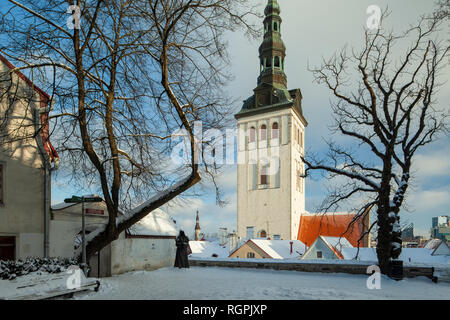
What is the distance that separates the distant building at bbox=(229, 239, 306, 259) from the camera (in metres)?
37.9

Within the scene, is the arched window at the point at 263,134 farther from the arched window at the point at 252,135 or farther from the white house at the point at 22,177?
the white house at the point at 22,177

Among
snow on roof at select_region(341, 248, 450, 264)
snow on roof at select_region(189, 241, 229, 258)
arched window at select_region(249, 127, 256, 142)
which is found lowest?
snow on roof at select_region(189, 241, 229, 258)

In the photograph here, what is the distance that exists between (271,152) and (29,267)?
1792 inches

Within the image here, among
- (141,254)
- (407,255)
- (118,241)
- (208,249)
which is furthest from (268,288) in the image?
(208,249)

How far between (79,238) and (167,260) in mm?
4958

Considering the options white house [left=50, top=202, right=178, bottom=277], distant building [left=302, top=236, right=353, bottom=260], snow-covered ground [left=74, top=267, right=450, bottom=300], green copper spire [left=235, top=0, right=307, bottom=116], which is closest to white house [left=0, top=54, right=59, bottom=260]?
white house [left=50, top=202, right=178, bottom=277]

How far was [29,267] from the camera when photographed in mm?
9094

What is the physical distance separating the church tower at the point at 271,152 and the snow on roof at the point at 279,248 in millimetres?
6598

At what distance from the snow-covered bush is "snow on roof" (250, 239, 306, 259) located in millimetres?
29824

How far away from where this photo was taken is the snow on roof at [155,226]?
16216 mm

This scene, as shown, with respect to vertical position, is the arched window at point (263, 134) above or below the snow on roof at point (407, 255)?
above

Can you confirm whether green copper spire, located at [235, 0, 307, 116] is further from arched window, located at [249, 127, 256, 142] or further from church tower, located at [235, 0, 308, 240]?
arched window, located at [249, 127, 256, 142]

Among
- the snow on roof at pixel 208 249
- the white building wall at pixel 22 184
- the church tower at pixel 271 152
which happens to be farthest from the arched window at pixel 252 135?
the white building wall at pixel 22 184
